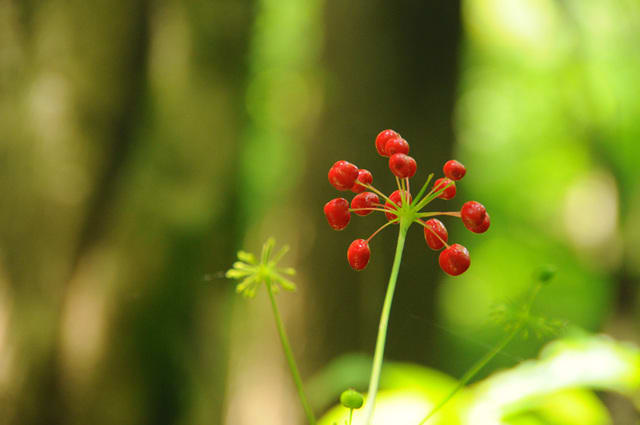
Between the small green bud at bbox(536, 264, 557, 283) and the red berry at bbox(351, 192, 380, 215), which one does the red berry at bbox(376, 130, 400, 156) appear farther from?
the small green bud at bbox(536, 264, 557, 283)

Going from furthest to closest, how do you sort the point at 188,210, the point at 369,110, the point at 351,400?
the point at 188,210 → the point at 369,110 → the point at 351,400

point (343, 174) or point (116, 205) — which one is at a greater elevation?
point (116, 205)

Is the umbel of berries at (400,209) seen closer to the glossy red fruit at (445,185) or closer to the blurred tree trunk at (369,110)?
the glossy red fruit at (445,185)

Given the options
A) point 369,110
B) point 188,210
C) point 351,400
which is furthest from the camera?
point 188,210

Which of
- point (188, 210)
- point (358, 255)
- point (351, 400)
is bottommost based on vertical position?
point (351, 400)

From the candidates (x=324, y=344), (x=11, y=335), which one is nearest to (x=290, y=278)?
(x=324, y=344)

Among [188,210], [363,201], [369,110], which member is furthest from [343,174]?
[188,210]

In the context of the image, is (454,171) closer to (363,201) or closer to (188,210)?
(363,201)
